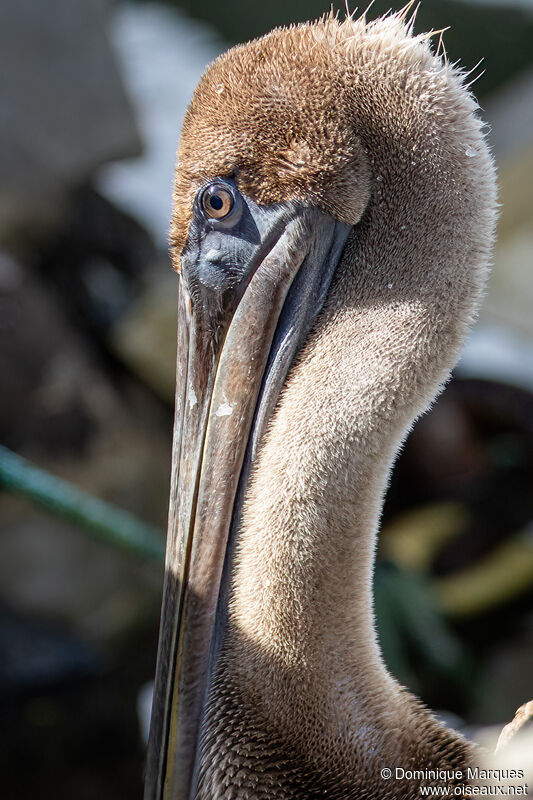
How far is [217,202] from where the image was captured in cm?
140

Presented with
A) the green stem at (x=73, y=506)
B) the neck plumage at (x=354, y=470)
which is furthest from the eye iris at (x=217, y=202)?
the green stem at (x=73, y=506)

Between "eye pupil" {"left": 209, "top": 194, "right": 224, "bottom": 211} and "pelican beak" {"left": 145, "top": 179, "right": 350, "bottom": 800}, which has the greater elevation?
"eye pupil" {"left": 209, "top": 194, "right": 224, "bottom": 211}

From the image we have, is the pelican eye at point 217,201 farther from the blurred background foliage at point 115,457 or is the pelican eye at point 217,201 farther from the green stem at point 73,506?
the blurred background foliage at point 115,457

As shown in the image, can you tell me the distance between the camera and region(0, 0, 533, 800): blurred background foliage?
336cm

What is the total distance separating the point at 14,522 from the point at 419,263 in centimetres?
268

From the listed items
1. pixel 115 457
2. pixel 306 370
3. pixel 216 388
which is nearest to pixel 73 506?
pixel 216 388

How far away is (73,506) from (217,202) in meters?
1.16

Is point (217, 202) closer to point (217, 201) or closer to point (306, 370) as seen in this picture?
point (217, 201)

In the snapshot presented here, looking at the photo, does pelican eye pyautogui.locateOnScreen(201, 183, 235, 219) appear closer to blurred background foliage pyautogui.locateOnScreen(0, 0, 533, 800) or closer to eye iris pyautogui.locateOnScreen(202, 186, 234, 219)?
eye iris pyautogui.locateOnScreen(202, 186, 234, 219)

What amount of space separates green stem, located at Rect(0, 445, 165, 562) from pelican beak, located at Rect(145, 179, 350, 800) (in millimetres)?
856

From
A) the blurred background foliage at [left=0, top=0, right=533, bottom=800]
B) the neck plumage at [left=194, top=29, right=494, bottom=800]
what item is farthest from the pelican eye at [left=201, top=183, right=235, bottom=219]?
the blurred background foliage at [left=0, top=0, right=533, bottom=800]

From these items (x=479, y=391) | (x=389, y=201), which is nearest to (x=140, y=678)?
(x=479, y=391)

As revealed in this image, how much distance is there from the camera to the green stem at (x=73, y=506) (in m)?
2.22

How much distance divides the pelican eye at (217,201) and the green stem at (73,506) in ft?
3.50
